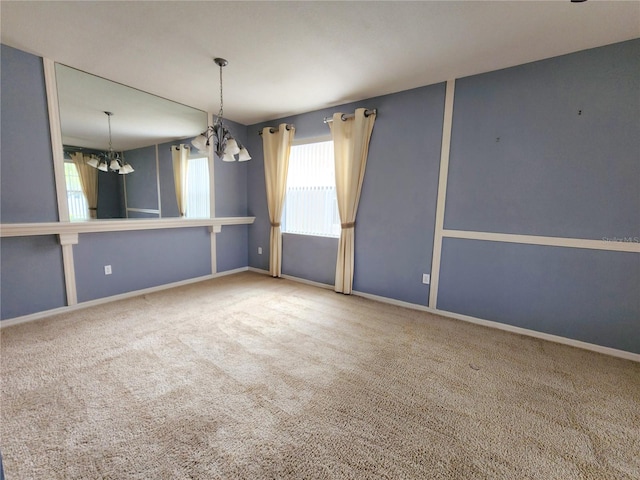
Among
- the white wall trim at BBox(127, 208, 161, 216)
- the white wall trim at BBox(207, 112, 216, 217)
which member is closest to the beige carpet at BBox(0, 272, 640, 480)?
the white wall trim at BBox(127, 208, 161, 216)

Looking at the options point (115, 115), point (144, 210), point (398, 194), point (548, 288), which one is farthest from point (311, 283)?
point (115, 115)

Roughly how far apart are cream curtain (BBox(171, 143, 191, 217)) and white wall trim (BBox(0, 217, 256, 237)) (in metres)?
0.23

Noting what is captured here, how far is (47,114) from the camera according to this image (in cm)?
252

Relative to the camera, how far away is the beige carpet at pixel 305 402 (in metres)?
1.25

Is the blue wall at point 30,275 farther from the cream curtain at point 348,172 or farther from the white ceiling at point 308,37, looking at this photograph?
the cream curtain at point 348,172

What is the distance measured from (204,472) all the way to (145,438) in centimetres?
41

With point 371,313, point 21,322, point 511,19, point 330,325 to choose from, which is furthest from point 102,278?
point 511,19

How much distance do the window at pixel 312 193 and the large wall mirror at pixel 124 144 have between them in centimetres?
131

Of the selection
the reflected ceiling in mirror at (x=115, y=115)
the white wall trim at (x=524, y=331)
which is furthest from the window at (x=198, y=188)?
the white wall trim at (x=524, y=331)

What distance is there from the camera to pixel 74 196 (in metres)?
2.76

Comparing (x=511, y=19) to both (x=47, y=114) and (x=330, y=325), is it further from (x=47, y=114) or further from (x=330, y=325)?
(x=47, y=114)

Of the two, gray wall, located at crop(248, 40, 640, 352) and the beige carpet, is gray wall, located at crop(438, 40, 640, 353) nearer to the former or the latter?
gray wall, located at crop(248, 40, 640, 352)

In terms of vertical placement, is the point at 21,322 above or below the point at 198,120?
below

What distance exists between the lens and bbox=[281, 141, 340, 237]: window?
3.68 meters
